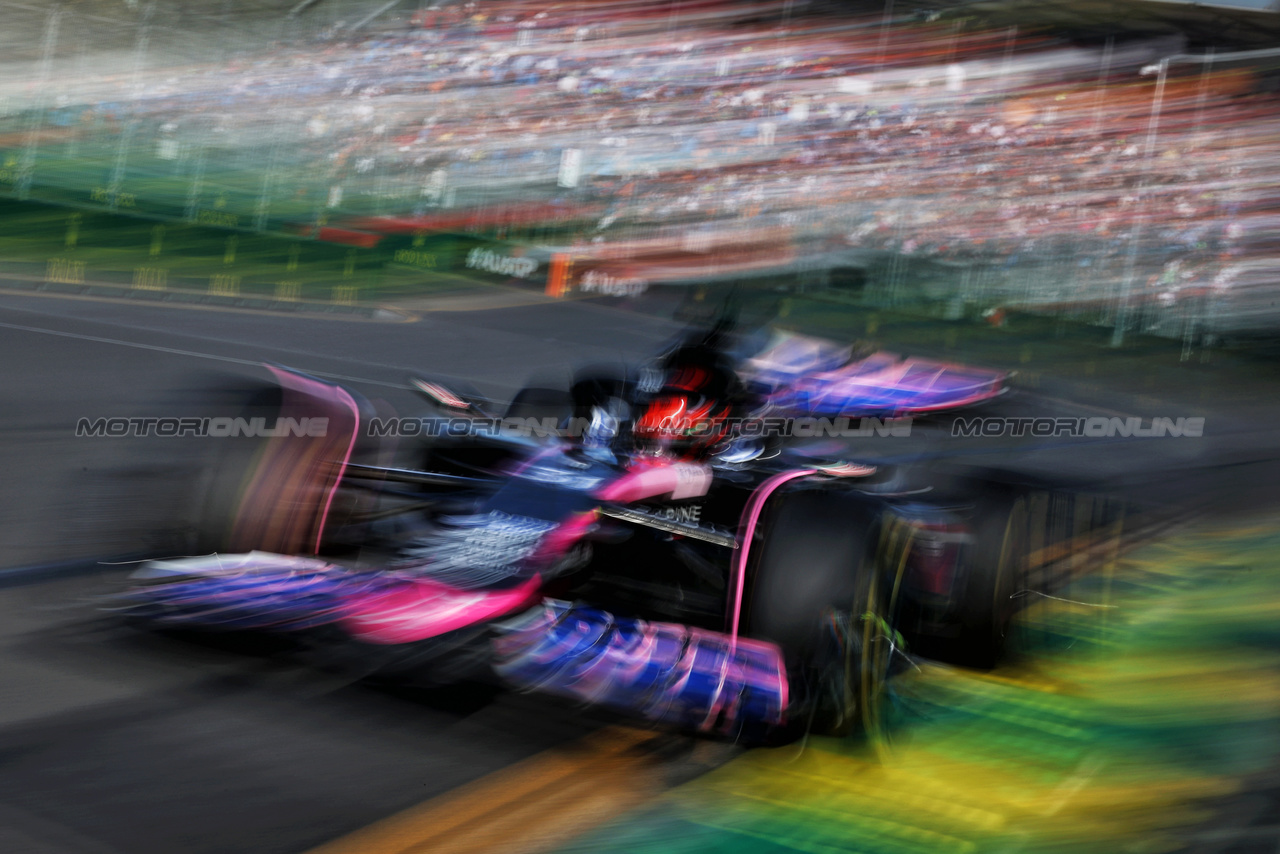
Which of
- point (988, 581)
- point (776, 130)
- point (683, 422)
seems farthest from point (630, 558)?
point (776, 130)

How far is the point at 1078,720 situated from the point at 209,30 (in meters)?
13.5

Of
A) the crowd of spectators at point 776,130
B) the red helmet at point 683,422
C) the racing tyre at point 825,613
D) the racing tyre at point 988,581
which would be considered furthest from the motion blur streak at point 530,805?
the crowd of spectators at point 776,130

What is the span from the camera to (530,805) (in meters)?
2.00

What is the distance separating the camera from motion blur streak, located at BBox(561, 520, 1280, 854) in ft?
6.54

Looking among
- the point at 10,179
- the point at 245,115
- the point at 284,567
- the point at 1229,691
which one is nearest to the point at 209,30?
the point at 245,115

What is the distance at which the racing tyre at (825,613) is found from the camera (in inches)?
90.7

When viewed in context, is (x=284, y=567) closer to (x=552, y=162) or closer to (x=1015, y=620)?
(x=1015, y=620)

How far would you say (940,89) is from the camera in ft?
44.1

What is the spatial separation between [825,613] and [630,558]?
497 millimetres

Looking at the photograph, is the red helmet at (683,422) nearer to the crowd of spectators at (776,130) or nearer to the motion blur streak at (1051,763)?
the motion blur streak at (1051,763)

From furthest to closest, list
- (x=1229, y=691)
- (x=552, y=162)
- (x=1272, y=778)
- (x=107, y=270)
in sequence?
(x=552, y=162) → (x=107, y=270) → (x=1229, y=691) → (x=1272, y=778)

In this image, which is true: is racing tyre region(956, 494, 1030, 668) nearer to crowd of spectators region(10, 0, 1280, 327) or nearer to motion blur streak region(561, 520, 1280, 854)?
motion blur streak region(561, 520, 1280, 854)

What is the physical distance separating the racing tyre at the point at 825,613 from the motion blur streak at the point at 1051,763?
0.10 metres

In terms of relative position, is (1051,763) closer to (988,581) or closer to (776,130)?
(988,581)
